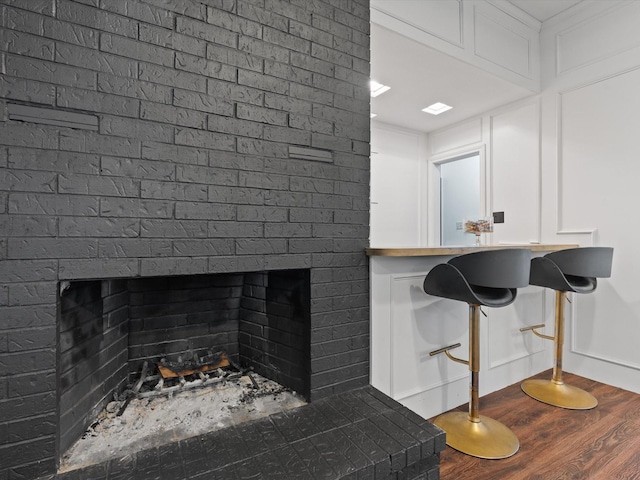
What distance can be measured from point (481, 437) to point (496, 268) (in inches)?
36.5

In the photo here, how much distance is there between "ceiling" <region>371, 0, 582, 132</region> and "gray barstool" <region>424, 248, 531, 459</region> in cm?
165

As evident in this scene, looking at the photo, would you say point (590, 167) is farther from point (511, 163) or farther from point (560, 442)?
point (560, 442)

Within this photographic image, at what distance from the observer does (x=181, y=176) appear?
1.38m

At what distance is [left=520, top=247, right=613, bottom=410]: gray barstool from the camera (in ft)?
7.32

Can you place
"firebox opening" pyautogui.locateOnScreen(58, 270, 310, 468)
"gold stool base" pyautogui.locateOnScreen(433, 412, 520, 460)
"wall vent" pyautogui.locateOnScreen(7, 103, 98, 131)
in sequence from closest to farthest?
"wall vent" pyautogui.locateOnScreen(7, 103, 98, 131) < "firebox opening" pyautogui.locateOnScreen(58, 270, 310, 468) < "gold stool base" pyautogui.locateOnScreen(433, 412, 520, 460)

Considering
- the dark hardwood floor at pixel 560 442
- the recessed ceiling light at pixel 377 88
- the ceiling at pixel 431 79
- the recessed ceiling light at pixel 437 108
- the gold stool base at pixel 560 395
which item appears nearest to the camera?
the dark hardwood floor at pixel 560 442

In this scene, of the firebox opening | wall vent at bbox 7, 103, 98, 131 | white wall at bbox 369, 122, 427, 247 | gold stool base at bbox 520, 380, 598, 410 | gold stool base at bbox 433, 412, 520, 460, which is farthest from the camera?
white wall at bbox 369, 122, 427, 247

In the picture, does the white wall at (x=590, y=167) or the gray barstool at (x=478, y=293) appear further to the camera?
the white wall at (x=590, y=167)

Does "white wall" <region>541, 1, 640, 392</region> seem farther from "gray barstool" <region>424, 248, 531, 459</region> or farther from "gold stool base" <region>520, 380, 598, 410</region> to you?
"gray barstool" <region>424, 248, 531, 459</region>

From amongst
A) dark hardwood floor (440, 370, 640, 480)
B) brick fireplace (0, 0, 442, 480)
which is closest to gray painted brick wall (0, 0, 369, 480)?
brick fireplace (0, 0, 442, 480)

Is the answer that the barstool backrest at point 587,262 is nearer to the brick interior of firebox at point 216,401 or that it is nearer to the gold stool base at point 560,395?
the gold stool base at point 560,395

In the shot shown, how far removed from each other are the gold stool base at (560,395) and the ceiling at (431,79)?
2.50 metres

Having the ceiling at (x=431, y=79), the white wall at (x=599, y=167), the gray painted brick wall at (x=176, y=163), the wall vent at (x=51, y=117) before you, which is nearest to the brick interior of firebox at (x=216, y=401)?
the gray painted brick wall at (x=176, y=163)

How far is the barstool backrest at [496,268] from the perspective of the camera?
1.61 metres
